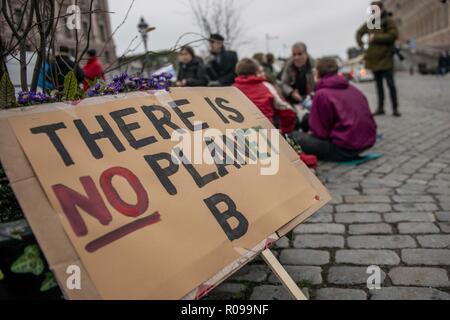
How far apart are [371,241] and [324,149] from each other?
232 cm

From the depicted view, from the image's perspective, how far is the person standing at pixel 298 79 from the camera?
6.35m

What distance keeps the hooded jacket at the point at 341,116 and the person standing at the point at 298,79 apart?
4.92 ft

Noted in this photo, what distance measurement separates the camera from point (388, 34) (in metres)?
7.80

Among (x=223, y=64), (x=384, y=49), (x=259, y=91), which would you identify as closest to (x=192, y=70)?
(x=223, y=64)

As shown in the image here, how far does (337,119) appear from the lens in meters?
4.78

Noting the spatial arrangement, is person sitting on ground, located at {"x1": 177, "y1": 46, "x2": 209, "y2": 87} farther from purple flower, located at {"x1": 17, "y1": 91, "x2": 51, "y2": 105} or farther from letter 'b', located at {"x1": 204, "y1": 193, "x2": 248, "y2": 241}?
letter 'b', located at {"x1": 204, "y1": 193, "x2": 248, "y2": 241}

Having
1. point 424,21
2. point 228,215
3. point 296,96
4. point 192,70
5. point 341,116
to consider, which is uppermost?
point 424,21

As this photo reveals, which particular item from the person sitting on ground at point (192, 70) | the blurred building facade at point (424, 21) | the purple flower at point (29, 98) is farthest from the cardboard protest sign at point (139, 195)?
the blurred building facade at point (424, 21)

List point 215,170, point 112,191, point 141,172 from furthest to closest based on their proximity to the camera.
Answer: point 215,170, point 141,172, point 112,191

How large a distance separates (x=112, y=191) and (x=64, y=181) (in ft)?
0.59

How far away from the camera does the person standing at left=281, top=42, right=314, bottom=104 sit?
6348mm

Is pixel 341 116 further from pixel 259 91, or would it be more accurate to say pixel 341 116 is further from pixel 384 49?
pixel 384 49
